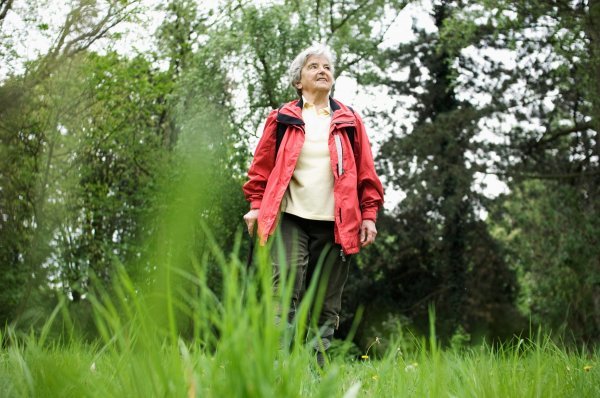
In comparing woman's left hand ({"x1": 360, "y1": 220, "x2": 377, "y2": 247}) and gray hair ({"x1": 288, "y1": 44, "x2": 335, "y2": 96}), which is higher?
gray hair ({"x1": 288, "y1": 44, "x2": 335, "y2": 96})

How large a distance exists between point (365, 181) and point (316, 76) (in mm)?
634

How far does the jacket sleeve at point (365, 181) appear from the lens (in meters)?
4.03

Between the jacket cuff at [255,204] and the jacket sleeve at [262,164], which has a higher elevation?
the jacket sleeve at [262,164]

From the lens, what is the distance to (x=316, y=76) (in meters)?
4.03

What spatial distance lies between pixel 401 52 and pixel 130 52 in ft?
29.3

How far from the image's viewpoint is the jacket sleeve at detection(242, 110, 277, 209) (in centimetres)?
400

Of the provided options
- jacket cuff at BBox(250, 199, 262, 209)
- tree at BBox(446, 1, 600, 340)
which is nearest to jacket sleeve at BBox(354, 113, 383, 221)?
jacket cuff at BBox(250, 199, 262, 209)

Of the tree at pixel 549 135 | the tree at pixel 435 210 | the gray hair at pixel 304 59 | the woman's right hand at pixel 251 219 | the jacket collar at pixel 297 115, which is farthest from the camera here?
the tree at pixel 435 210

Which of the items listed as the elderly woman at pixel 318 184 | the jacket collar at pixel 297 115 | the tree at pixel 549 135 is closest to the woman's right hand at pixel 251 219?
the elderly woman at pixel 318 184

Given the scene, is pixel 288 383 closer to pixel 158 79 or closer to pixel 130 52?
pixel 130 52

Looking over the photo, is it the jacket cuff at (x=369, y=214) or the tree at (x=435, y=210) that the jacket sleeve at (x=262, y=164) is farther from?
the tree at (x=435, y=210)

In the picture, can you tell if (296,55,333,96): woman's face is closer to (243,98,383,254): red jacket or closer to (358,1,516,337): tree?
(243,98,383,254): red jacket

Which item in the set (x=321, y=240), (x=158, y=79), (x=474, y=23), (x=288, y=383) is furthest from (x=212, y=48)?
(x=288, y=383)

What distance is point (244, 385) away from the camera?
0.85 m
